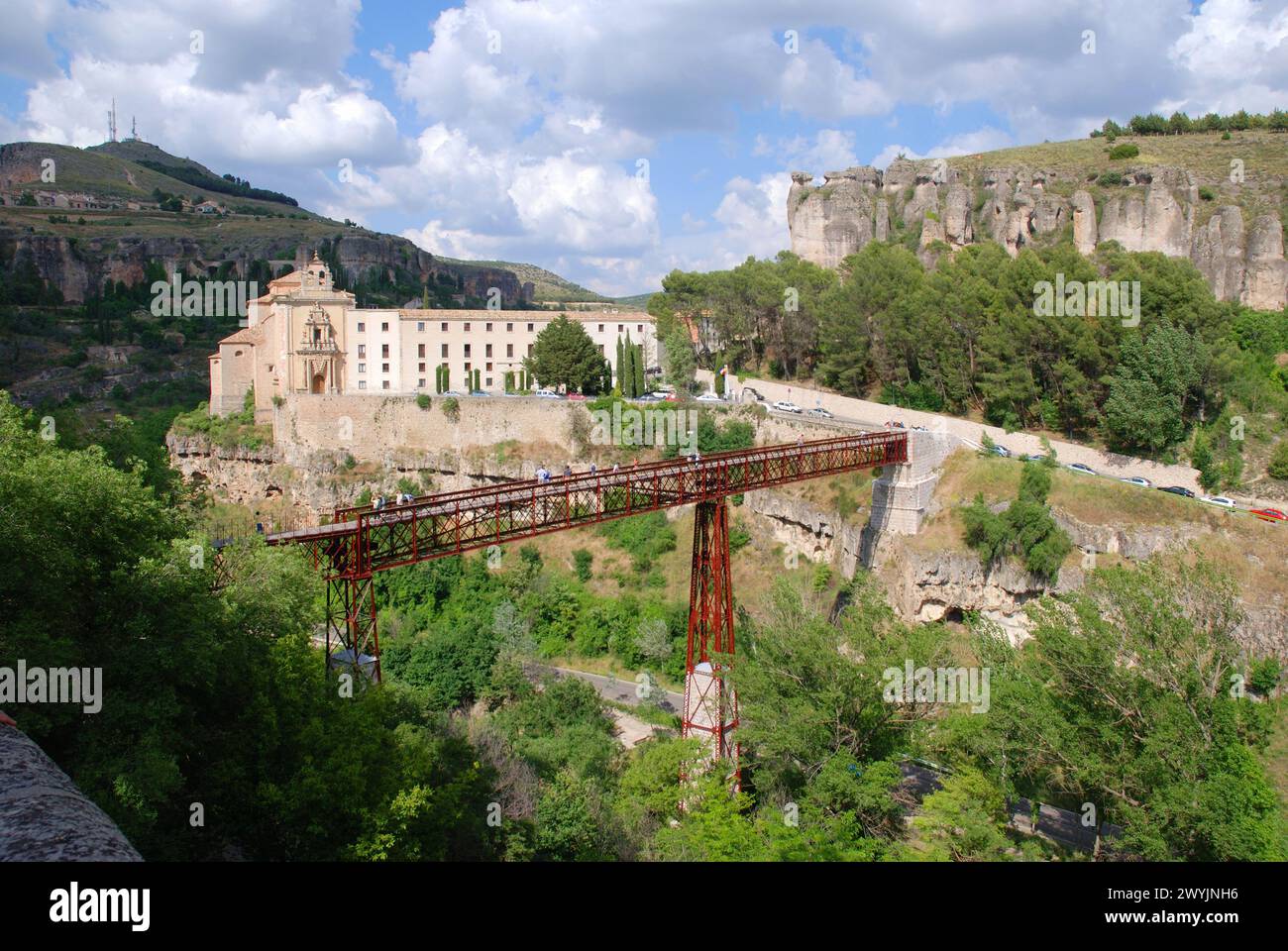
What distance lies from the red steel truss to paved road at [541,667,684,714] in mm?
7116

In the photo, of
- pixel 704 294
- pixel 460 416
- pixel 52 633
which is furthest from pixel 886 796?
pixel 704 294

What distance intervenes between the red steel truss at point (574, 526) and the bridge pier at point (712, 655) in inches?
1.1

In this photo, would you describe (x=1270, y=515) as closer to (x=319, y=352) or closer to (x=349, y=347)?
(x=349, y=347)

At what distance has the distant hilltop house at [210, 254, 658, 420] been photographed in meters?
47.4

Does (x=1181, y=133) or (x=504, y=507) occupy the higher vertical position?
(x=1181, y=133)

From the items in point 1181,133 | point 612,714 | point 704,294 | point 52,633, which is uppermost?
point 1181,133

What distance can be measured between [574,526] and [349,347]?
31936mm

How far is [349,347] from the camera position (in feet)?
159

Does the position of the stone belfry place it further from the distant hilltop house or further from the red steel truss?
the red steel truss

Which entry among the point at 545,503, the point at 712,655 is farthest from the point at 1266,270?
the point at 545,503

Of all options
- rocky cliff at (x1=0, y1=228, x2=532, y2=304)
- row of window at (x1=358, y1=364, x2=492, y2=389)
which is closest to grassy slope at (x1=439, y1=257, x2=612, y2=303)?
rocky cliff at (x1=0, y1=228, x2=532, y2=304)
